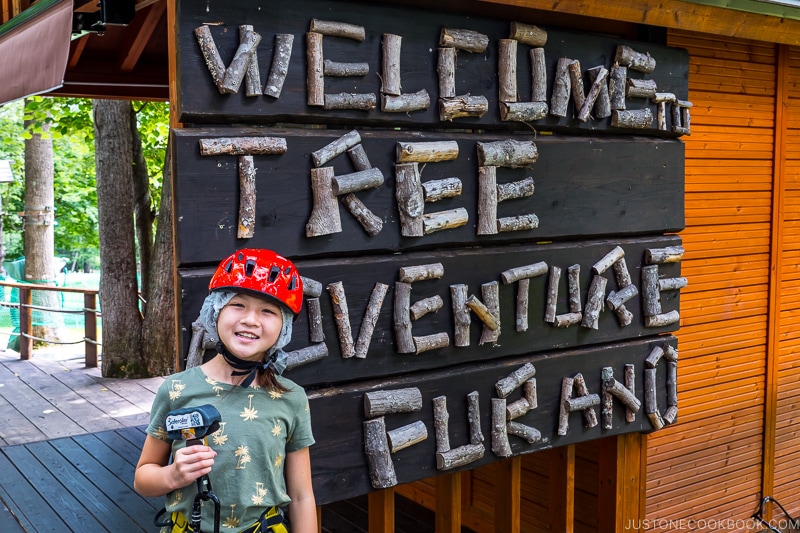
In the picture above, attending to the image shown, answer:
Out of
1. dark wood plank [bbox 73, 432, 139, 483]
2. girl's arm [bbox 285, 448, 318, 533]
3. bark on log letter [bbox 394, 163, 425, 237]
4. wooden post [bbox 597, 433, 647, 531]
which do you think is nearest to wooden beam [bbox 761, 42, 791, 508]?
wooden post [bbox 597, 433, 647, 531]

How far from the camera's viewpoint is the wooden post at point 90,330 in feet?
30.0

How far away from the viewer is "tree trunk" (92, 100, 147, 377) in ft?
28.4

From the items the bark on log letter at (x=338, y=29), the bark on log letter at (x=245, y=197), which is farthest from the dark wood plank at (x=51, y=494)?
the bark on log letter at (x=338, y=29)

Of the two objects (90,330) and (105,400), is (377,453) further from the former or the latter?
(90,330)

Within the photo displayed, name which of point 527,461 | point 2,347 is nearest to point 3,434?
point 527,461

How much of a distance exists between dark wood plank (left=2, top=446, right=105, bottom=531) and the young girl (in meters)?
2.73

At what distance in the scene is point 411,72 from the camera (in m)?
3.23

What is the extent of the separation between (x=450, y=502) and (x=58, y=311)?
6.62 metres

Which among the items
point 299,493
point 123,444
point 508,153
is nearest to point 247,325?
point 299,493

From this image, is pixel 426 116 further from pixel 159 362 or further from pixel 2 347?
pixel 2 347

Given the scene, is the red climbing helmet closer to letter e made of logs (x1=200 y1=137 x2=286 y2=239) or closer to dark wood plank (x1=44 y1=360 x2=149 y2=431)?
letter e made of logs (x1=200 y1=137 x2=286 y2=239)

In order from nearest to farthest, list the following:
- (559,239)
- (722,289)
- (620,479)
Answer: (559,239) → (620,479) → (722,289)

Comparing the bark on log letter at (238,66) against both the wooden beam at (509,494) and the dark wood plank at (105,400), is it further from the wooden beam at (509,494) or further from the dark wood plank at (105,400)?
the dark wood plank at (105,400)

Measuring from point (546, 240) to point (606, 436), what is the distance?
1.02 meters
